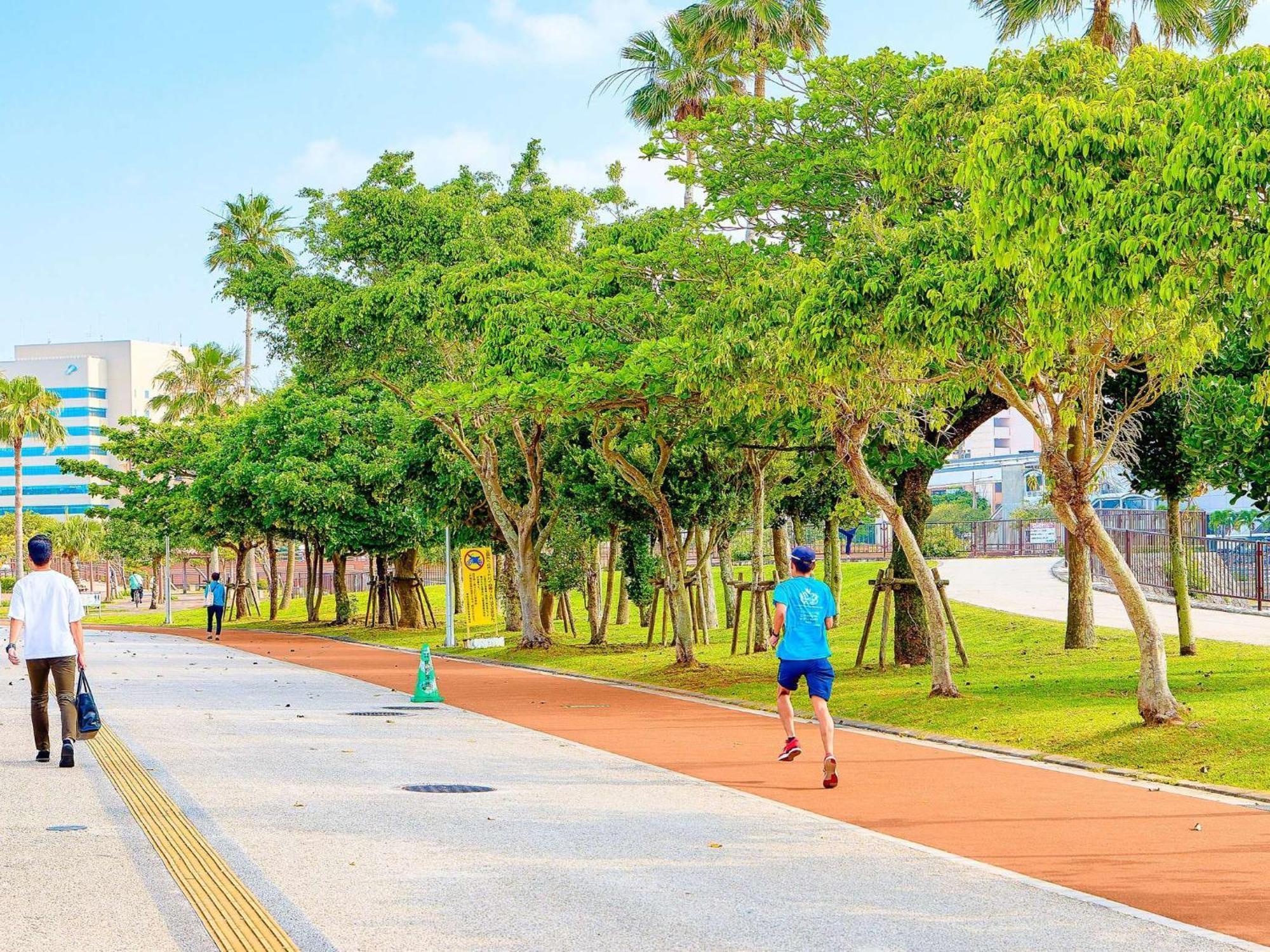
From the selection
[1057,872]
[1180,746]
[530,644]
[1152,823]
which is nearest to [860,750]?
[1180,746]

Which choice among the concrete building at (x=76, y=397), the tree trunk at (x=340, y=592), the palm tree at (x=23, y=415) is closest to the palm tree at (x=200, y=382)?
the palm tree at (x=23, y=415)

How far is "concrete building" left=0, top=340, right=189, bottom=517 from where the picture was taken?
166750 mm

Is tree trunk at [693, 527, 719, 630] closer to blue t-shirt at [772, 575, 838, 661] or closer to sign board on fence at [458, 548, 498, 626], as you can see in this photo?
sign board on fence at [458, 548, 498, 626]

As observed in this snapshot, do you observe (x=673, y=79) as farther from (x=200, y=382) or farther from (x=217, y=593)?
(x=200, y=382)

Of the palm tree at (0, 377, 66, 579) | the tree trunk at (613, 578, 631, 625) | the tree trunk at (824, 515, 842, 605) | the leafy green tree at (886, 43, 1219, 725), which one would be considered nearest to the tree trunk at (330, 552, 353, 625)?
the tree trunk at (613, 578, 631, 625)

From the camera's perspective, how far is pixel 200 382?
241 ft

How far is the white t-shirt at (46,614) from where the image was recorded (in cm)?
1227

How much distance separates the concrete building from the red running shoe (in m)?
163

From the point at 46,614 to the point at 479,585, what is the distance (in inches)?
818

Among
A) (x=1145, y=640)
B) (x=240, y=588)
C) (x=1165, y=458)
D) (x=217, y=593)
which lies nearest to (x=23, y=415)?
(x=240, y=588)

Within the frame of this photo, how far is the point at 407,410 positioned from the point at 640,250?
13.9 metres

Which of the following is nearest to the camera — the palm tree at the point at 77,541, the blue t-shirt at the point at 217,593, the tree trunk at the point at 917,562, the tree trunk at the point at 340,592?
the tree trunk at the point at 917,562

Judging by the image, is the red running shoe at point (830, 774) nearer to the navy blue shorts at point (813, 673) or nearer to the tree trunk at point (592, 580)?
the navy blue shorts at point (813, 673)

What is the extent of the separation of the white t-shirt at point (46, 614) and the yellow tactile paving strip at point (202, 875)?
48.6 inches
